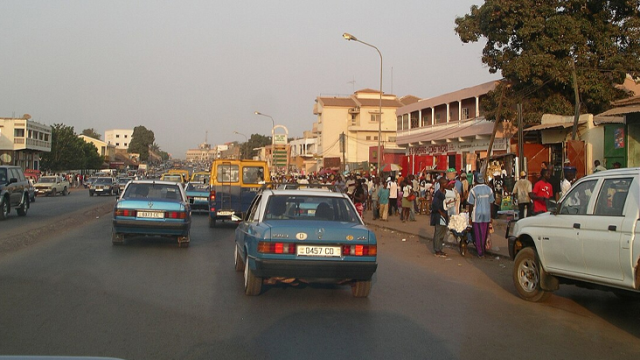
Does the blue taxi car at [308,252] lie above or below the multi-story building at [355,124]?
below

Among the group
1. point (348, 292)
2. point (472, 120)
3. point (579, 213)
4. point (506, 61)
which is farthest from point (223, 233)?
point (472, 120)

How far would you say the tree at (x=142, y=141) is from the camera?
6654 inches

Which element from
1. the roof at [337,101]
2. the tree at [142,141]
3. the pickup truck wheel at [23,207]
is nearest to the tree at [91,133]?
the tree at [142,141]

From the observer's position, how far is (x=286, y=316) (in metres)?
7.09

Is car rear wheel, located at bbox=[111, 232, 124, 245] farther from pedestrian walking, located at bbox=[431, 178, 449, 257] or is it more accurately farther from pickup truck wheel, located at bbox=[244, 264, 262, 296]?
pedestrian walking, located at bbox=[431, 178, 449, 257]

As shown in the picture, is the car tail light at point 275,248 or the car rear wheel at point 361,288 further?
the car rear wheel at point 361,288

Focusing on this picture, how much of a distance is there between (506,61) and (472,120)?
33.7 ft

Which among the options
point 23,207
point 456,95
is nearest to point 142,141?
point 456,95

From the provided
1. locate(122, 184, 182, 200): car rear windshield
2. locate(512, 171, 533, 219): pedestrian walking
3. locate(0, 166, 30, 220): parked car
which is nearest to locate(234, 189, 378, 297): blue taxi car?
locate(122, 184, 182, 200): car rear windshield

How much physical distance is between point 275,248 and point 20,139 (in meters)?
72.4

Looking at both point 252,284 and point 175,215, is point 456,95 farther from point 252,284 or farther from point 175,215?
point 252,284

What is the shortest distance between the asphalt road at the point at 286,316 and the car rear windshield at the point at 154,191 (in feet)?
9.89

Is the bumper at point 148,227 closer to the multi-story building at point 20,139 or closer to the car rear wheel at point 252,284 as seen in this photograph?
the car rear wheel at point 252,284

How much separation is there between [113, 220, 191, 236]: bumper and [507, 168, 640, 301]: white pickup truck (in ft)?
25.4
